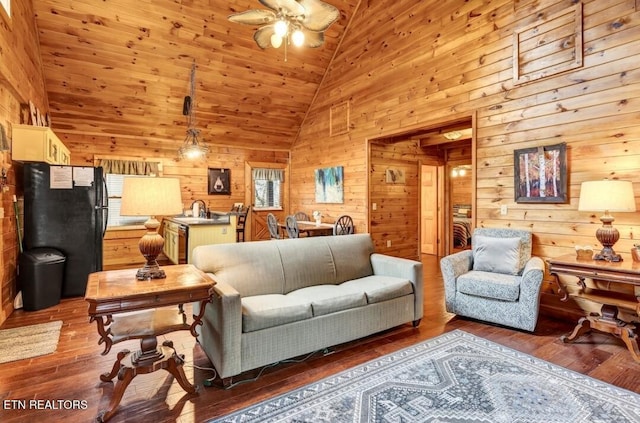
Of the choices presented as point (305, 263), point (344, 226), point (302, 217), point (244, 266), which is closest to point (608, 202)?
point (305, 263)

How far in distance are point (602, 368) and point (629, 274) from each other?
0.77 meters

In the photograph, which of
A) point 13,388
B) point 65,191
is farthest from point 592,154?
point 65,191

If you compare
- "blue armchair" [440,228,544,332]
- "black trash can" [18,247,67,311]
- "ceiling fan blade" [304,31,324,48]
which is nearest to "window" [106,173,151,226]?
"black trash can" [18,247,67,311]

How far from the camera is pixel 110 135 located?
22.2ft

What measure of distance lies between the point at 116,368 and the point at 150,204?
1.08m

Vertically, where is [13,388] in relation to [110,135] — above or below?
below

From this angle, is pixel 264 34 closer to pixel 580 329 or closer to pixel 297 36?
pixel 297 36

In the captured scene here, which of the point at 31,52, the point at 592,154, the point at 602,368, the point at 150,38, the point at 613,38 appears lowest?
the point at 602,368

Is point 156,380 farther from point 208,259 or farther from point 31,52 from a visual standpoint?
point 31,52

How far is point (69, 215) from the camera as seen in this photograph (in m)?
4.31

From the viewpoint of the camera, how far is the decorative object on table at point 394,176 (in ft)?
20.8

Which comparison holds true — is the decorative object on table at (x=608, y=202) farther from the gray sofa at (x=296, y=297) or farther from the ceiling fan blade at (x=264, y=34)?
the ceiling fan blade at (x=264, y=34)

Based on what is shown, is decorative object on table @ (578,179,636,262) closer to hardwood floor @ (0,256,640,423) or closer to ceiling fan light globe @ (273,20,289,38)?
hardwood floor @ (0,256,640,423)

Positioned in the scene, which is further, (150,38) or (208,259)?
(150,38)
